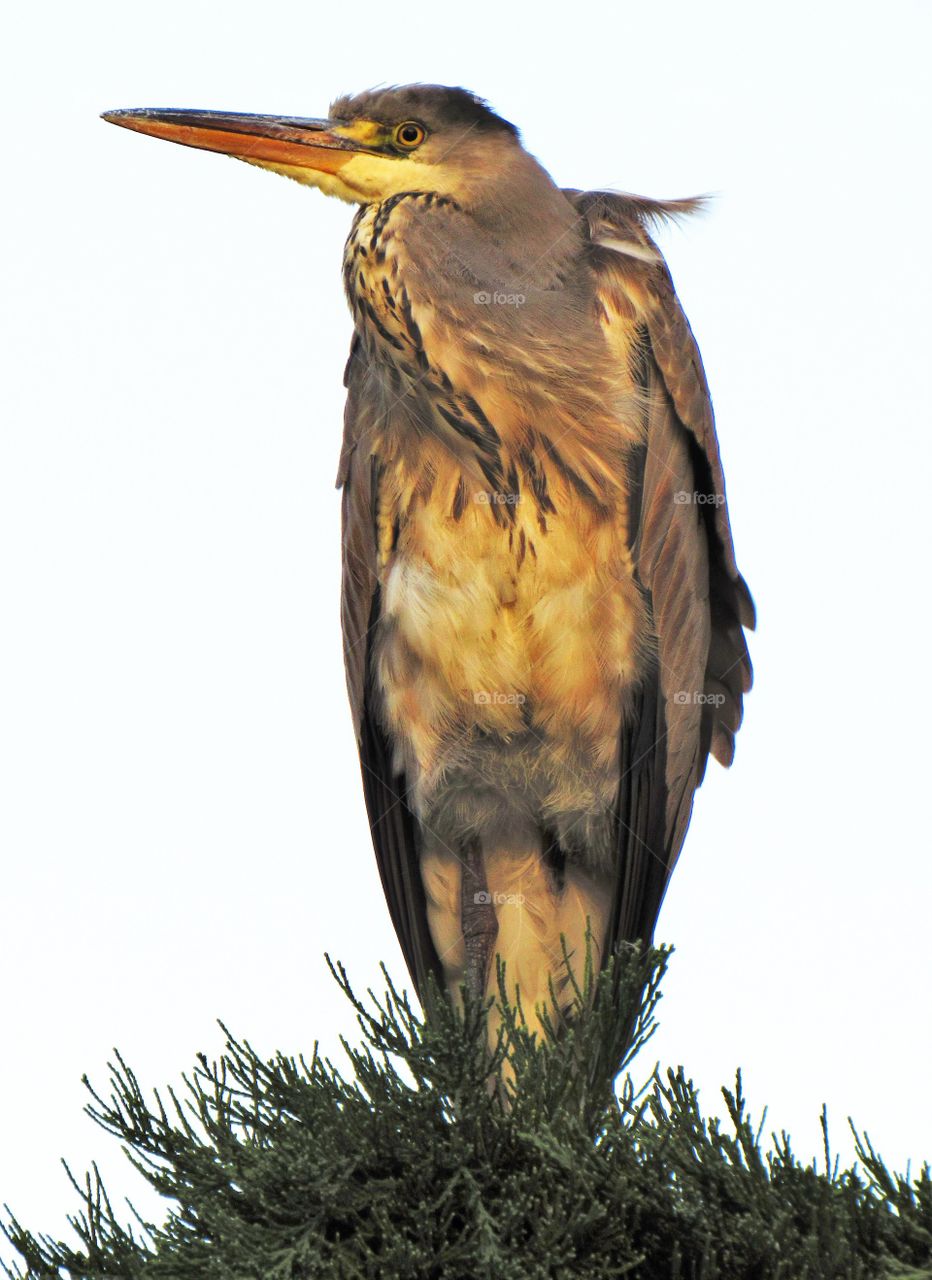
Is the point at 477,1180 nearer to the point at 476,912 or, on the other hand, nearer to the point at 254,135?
the point at 476,912

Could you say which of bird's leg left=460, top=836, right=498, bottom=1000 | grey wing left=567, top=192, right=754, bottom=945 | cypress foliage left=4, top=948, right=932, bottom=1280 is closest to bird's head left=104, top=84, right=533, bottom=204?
grey wing left=567, top=192, right=754, bottom=945

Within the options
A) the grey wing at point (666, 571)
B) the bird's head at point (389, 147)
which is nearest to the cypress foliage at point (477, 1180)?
the grey wing at point (666, 571)

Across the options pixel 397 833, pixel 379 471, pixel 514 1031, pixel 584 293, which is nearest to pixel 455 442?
pixel 379 471

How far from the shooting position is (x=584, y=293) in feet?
11.5

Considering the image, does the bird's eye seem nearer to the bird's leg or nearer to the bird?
the bird

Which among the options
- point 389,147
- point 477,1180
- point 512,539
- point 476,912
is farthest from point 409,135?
point 477,1180

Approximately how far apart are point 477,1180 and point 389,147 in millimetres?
2375

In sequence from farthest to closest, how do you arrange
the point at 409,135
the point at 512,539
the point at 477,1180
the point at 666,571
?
the point at 409,135, the point at 666,571, the point at 512,539, the point at 477,1180

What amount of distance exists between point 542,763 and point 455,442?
753 millimetres

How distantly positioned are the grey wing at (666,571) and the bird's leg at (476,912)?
11.7 inches

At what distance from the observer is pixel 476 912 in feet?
12.0

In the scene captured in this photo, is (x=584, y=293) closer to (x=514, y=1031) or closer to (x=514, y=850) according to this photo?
(x=514, y=850)

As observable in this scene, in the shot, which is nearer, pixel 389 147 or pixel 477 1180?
pixel 477 1180

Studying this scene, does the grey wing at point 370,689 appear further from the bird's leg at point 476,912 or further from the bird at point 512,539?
the bird's leg at point 476,912
